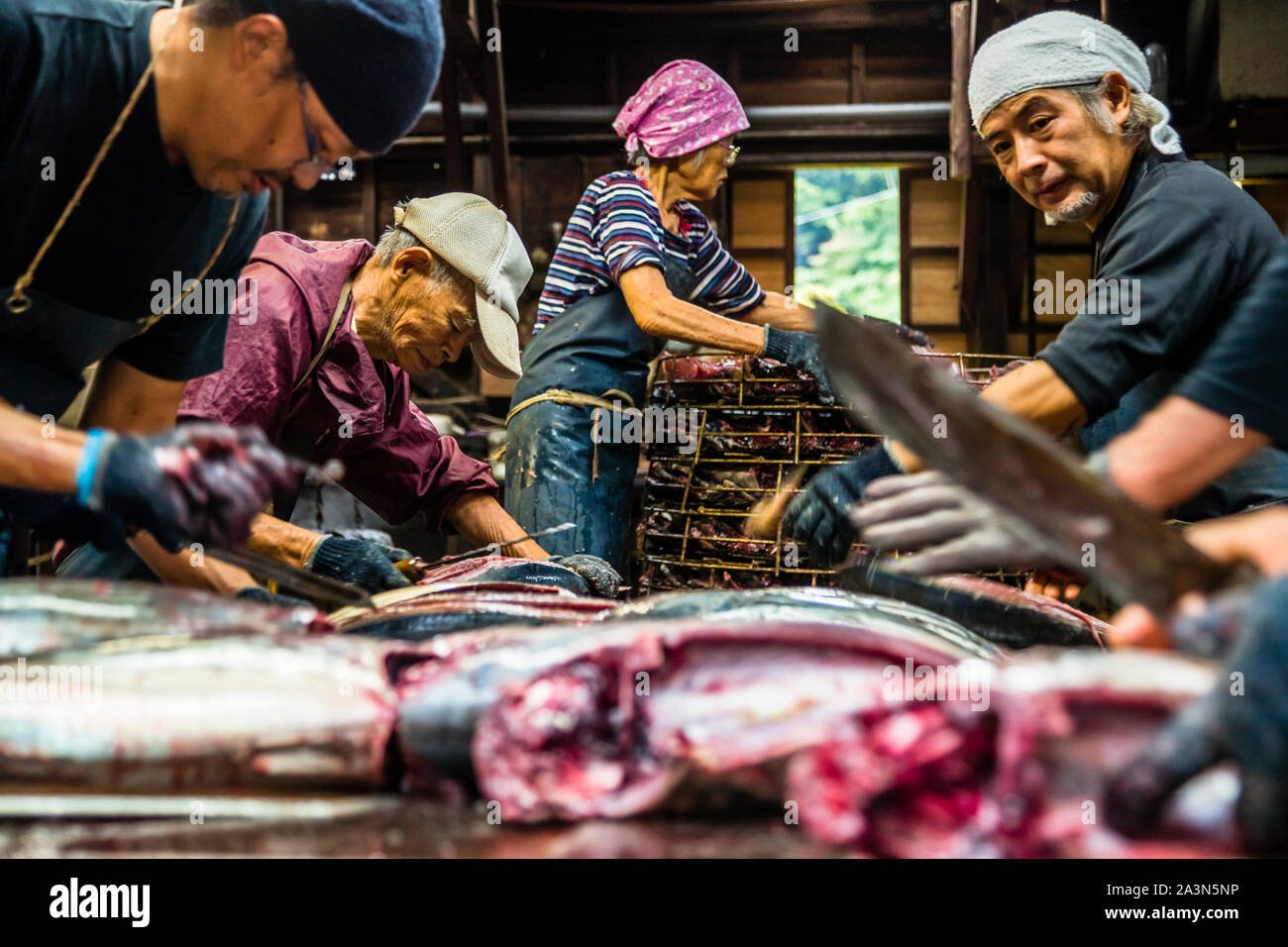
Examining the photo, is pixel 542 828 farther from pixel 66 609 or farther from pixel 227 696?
pixel 66 609

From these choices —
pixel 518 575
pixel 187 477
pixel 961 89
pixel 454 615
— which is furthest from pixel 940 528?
pixel 961 89

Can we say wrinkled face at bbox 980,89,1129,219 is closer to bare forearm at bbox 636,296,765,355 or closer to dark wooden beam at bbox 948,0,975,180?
bare forearm at bbox 636,296,765,355

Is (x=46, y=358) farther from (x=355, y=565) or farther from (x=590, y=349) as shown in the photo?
(x=590, y=349)

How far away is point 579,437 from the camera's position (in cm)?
426

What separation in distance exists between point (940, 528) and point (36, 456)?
1358 mm

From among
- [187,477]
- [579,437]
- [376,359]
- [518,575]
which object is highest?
[376,359]

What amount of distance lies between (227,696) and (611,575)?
2076 millimetres

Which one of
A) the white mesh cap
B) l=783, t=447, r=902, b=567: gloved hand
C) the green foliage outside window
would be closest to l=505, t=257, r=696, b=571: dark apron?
the white mesh cap

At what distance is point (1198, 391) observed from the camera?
1.68 metres

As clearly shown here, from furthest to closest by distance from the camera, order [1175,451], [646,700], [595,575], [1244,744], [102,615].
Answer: [595,575] → [1175,451] → [102,615] → [646,700] → [1244,744]

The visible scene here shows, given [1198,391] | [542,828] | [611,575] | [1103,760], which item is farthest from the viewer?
[611,575]

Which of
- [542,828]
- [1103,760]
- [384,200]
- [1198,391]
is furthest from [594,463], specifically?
[384,200]

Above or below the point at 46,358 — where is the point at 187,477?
below

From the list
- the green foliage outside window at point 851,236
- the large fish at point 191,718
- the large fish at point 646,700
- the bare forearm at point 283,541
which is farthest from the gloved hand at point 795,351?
the green foliage outside window at point 851,236
